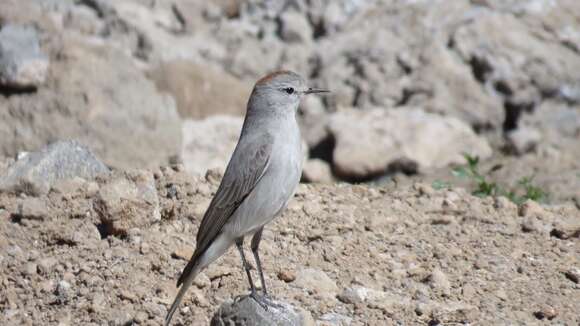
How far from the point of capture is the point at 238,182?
7.22 m

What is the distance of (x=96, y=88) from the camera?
33.9 feet

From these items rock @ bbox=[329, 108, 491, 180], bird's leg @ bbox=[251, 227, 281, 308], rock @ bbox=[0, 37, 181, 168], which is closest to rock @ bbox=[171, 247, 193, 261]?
bird's leg @ bbox=[251, 227, 281, 308]

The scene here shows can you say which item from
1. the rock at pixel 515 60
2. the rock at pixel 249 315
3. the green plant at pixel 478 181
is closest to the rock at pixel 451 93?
the rock at pixel 515 60

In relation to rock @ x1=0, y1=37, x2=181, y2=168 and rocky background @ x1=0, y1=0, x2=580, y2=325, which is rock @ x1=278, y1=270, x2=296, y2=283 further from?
rock @ x1=0, y1=37, x2=181, y2=168

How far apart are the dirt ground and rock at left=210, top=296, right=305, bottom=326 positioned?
427 millimetres

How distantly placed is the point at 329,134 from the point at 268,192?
460 centimetres

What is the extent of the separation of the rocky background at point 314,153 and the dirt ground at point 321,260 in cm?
2

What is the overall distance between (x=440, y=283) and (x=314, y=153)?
426 cm

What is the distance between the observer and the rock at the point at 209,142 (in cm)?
1117

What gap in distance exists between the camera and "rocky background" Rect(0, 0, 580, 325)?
7.65m

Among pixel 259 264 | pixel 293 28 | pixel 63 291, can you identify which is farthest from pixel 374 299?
pixel 293 28

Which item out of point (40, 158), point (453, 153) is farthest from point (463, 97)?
point (40, 158)

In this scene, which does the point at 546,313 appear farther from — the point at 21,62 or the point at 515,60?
the point at 21,62

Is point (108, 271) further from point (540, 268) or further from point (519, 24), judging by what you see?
point (519, 24)
